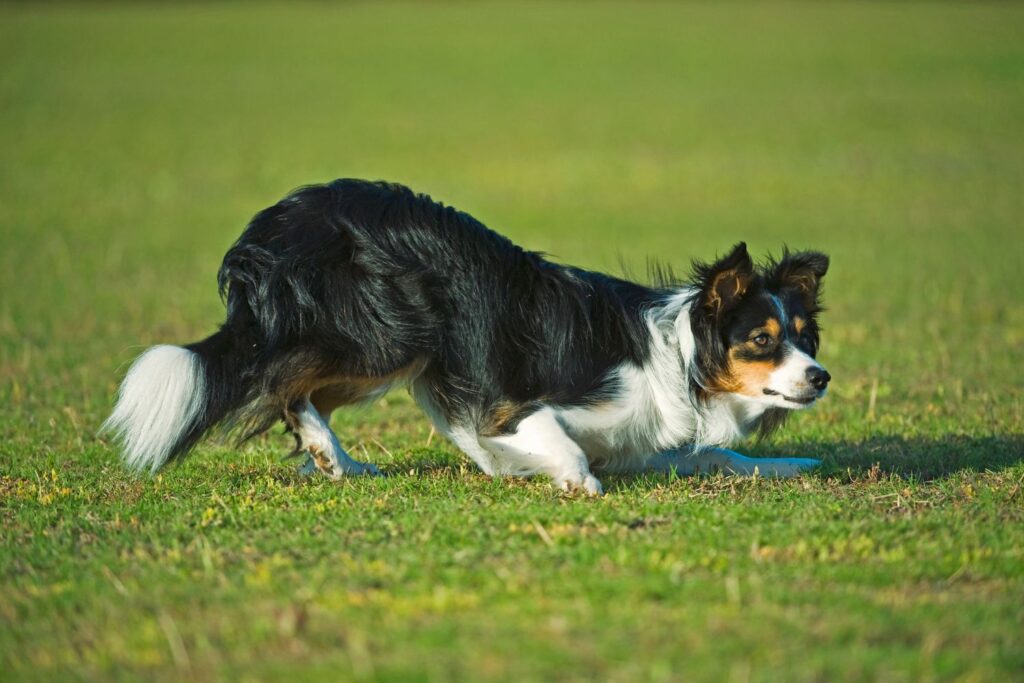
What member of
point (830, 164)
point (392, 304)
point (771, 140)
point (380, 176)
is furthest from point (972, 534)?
point (771, 140)

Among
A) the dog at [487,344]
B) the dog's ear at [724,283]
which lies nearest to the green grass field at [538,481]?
the dog at [487,344]

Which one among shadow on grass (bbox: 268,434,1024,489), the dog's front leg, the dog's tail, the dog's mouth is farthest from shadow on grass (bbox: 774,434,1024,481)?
the dog's tail

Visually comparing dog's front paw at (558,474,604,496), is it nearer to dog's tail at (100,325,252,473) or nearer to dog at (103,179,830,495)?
dog at (103,179,830,495)

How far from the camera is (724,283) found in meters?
6.81

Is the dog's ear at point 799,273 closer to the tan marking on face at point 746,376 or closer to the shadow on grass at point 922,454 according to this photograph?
the tan marking on face at point 746,376

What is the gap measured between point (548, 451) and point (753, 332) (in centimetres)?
121

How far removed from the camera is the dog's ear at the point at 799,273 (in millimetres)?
6961

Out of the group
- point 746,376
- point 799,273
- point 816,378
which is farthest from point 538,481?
point 799,273

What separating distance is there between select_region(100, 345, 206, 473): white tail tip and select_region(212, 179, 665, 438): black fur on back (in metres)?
0.20

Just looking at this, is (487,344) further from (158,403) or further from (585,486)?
(158,403)

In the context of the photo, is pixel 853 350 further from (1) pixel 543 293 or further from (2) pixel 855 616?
(2) pixel 855 616

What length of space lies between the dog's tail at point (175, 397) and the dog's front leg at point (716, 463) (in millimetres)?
2279

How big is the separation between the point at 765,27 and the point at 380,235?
39821 millimetres

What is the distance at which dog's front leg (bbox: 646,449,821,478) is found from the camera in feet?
23.6
